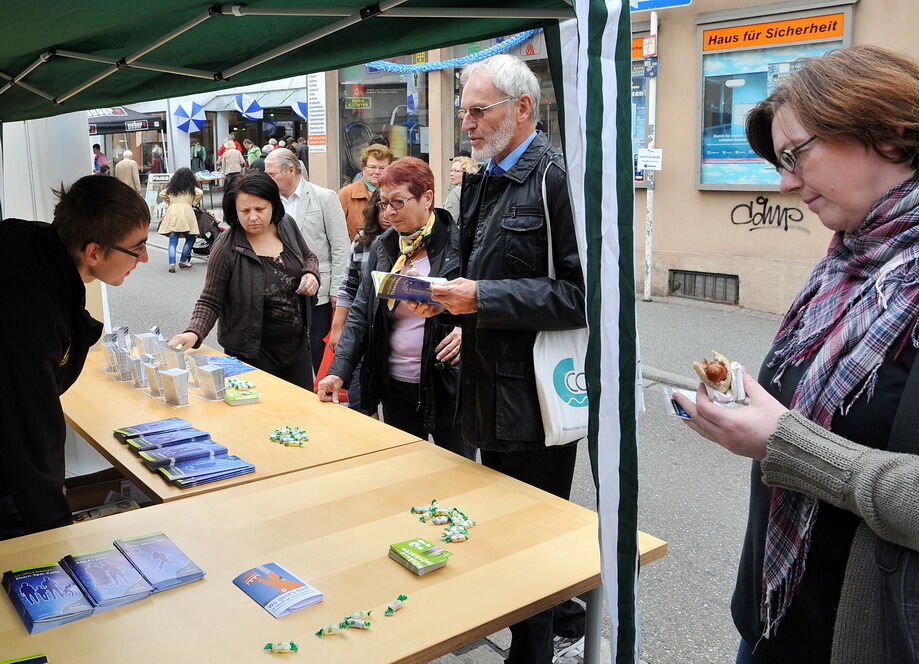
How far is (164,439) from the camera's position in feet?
9.51

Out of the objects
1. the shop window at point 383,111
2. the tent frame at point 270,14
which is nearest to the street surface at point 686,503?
the tent frame at point 270,14

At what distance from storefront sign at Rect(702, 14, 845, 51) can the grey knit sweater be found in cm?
784

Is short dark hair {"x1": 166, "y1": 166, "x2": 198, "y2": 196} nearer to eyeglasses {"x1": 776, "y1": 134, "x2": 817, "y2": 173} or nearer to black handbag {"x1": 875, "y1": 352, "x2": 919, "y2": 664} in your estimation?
eyeglasses {"x1": 776, "y1": 134, "x2": 817, "y2": 173}

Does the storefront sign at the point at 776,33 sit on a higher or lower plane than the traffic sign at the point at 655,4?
lower

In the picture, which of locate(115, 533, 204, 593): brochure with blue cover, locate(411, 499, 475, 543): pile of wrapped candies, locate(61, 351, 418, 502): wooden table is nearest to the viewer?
locate(115, 533, 204, 593): brochure with blue cover

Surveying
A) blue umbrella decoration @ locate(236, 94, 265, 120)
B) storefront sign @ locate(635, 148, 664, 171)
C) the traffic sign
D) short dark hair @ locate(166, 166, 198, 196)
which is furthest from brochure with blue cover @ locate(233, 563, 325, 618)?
blue umbrella decoration @ locate(236, 94, 265, 120)

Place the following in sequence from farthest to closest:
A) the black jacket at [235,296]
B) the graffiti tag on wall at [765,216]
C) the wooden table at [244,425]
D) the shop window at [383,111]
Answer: the shop window at [383,111]
the graffiti tag on wall at [765,216]
the black jacket at [235,296]
the wooden table at [244,425]

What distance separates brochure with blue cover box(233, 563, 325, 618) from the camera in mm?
1825

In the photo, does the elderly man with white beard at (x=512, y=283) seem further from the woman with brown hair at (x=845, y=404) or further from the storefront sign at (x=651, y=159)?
the storefront sign at (x=651, y=159)

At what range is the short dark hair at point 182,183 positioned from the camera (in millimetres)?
13555

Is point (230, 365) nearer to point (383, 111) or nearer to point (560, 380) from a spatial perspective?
point (560, 380)

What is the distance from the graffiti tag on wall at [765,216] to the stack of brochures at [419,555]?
7453mm

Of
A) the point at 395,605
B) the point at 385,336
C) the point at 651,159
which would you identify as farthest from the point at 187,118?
the point at 395,605

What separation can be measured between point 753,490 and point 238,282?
9.94 ft
